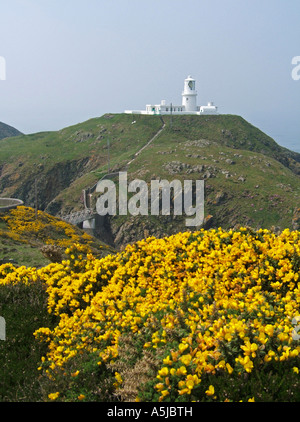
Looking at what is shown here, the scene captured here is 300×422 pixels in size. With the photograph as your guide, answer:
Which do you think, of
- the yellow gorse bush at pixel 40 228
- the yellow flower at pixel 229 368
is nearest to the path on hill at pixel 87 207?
the yellow gorse bush at pixel 40 228

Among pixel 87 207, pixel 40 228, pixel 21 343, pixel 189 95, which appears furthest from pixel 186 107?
pixel 21 343

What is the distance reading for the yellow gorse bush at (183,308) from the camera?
442 centimetres

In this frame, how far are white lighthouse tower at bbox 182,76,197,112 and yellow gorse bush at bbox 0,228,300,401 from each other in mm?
107487

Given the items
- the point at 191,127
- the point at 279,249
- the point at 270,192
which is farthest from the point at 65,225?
the point at 191,127

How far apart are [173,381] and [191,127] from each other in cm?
10073

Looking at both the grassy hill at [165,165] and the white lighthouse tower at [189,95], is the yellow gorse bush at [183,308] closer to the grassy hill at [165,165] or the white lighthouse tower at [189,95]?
the grassy hill at [165,165]

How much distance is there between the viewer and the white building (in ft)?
360

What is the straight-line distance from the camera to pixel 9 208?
33031mm

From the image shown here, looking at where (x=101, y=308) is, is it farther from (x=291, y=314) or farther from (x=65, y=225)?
(x=65, y=225)

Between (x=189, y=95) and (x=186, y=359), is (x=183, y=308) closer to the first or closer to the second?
(x=186, y=359)

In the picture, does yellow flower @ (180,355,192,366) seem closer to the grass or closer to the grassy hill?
the grass

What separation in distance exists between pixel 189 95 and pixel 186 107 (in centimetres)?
337

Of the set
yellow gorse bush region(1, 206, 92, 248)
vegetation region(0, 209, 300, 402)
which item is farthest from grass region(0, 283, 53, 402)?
yellow gorse bush region(1, 206, 92, 248)

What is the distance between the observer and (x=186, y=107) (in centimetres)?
11225
